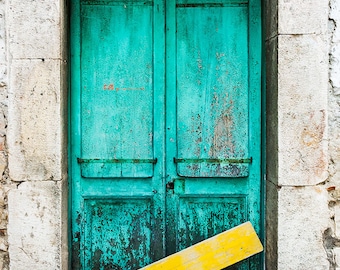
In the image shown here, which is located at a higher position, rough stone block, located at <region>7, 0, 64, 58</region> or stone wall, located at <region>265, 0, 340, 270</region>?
rough stone block, located at <region>7, 0, 64, 58</region>

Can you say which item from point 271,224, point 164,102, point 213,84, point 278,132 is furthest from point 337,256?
point 164,102

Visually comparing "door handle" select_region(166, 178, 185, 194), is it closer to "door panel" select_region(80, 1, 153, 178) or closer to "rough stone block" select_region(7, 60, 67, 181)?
"door panel" select_region(80, 1, 153, 178)

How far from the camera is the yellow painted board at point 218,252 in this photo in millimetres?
3180

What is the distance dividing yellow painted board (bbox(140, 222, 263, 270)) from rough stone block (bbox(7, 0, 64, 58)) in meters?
1.47

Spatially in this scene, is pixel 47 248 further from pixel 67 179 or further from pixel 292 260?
pixel 292 260

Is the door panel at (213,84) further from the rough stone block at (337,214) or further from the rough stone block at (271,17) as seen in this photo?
the rough stone block at (337,214)

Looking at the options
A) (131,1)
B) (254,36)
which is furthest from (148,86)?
(254,36)

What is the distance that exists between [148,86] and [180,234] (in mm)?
1042

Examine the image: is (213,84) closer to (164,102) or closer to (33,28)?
(164,102)

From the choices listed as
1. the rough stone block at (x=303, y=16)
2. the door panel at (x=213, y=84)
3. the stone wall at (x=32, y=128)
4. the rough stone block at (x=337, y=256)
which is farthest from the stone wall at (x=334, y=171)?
the stone wall at (x=32, y=128)

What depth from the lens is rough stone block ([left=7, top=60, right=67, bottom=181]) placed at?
3.11 m

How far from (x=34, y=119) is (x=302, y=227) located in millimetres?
1784

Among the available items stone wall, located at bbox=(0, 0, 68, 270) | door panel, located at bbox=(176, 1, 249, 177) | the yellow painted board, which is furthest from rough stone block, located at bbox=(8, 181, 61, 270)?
door panel, located at bbox=(176, 1, 249, 177)

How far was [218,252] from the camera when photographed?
322 cm
